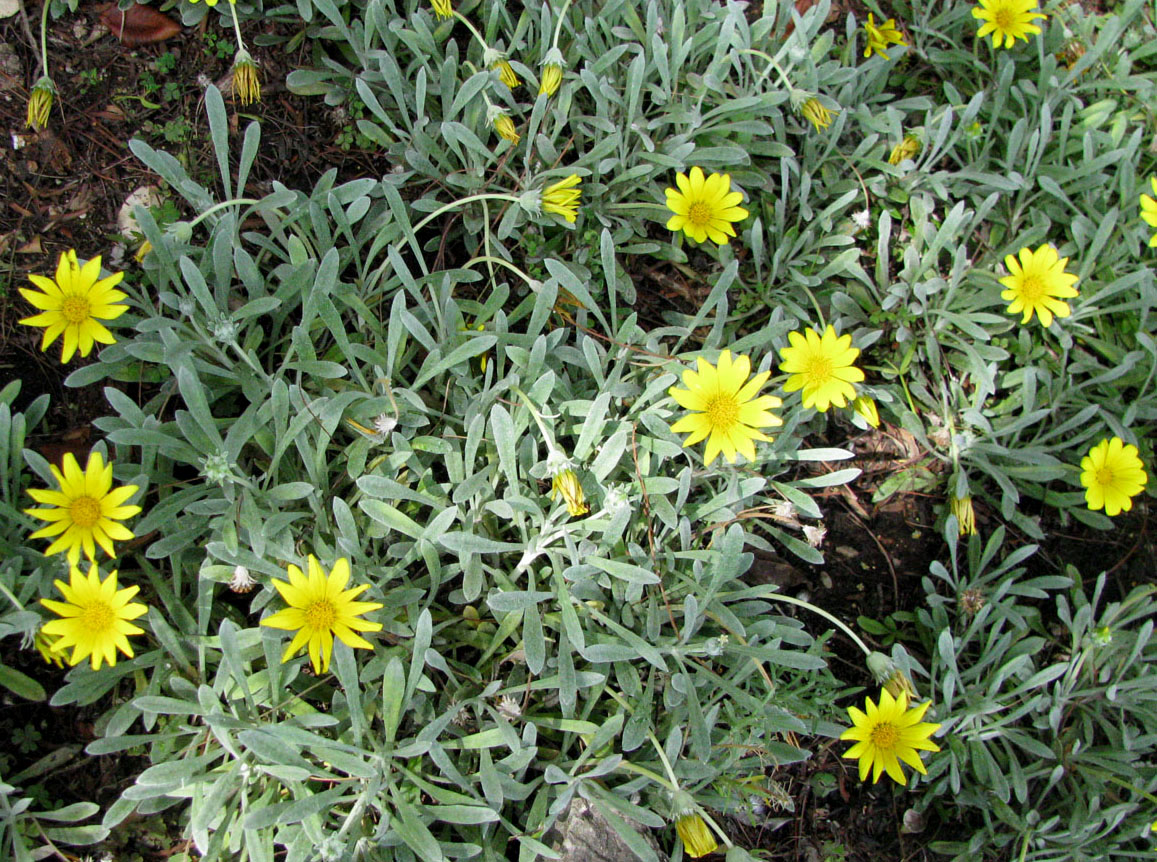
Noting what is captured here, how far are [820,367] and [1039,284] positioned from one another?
0.86 m

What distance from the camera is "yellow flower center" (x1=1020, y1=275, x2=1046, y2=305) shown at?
2.29m

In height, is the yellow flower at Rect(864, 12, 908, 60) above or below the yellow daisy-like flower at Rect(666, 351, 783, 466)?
above

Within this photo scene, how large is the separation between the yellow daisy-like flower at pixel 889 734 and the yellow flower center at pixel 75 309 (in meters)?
1.89

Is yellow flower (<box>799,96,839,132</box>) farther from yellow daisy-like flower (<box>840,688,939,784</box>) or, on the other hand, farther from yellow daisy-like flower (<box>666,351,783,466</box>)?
yellow daisy-like flower (<box>840,688,939,784</box>)

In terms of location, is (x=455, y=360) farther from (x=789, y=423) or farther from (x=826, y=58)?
(x=826, y=58)

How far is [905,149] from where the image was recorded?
2.39m

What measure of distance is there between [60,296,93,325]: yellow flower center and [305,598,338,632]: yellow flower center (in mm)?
775

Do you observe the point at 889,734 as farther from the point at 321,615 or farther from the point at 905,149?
the point at 905,149

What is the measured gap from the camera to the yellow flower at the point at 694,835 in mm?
1688

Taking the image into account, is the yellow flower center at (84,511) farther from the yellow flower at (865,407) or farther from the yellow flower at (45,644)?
the yellow flower at (865,407)

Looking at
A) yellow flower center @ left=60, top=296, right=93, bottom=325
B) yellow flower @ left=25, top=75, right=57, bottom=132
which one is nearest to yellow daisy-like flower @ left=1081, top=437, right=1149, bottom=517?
yellow flower center @ left=60, top=296, right=93, bottom=325

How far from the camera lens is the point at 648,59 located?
237 cm

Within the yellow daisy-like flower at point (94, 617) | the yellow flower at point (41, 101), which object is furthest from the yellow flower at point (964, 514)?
the yellow flower at point (41, 101)

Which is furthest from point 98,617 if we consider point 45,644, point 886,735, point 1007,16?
point 1007,16
